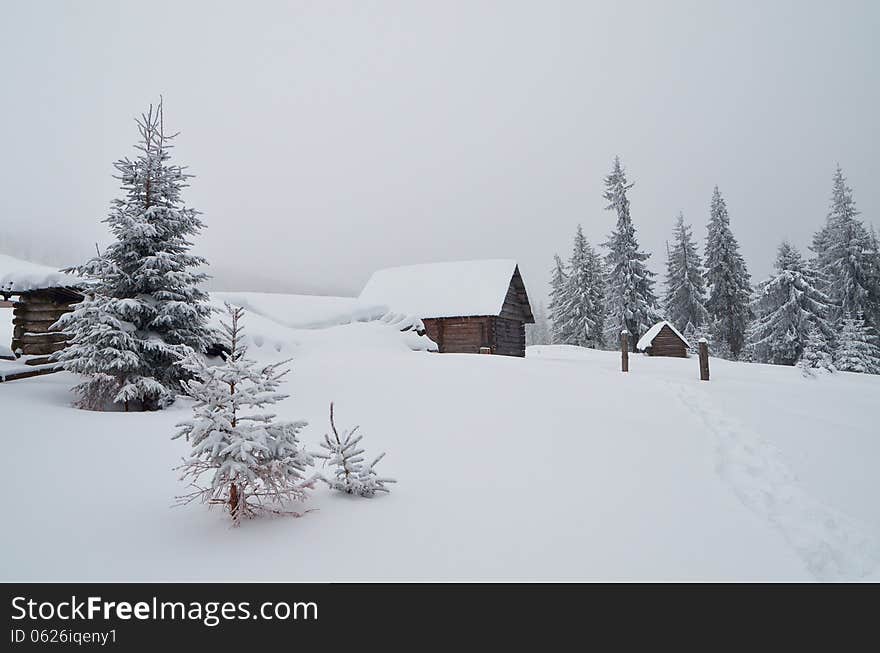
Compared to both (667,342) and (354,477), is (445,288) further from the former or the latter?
(354,477)

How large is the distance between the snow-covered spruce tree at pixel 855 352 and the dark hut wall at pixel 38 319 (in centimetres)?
3471

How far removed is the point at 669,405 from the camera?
831 cm

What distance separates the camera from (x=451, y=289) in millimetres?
26688

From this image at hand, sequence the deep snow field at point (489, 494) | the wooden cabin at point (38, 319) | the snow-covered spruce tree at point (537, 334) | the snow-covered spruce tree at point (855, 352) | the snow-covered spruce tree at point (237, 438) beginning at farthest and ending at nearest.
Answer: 1. the snow-covered spruce tree at point (537, 334)
2. the snow-covered spruce tree at point (855, 352)
3. the wooden cabin at point (38, 319)
4. the snow-covered spruce tree at point (237, 438)
5. the deep snow field at point (489, 494)

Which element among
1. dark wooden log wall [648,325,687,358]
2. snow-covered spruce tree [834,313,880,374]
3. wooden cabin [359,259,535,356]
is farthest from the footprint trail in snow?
snow-covered spruce tree [834,313,880,374]

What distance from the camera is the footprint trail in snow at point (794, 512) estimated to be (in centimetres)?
362

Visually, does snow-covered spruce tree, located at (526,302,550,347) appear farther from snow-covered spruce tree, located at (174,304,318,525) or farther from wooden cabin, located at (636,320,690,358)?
snow-covered spruce tree, located at (174,304,318,525)

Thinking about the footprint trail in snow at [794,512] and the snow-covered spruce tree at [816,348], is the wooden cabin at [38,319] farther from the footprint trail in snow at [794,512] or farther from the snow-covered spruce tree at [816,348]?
the snow-covered spruce tree at [816,348]

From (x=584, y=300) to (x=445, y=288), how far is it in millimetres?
18231

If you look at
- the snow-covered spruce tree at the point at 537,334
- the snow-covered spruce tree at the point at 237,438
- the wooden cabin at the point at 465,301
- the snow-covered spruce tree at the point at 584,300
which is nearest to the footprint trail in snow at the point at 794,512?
the snow-covered spruce tree at the point at 237,438
